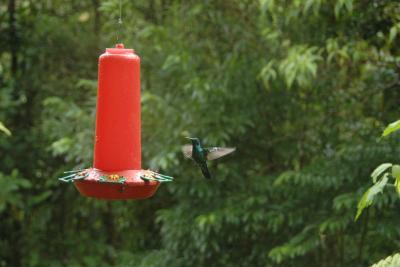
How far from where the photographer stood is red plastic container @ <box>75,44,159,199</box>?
133 inches

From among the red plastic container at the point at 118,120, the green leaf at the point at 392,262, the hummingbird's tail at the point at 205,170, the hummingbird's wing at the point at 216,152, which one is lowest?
the green leaf at the point at 392,262

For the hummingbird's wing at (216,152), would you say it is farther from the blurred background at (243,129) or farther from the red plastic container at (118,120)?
the blurred background at (243,129)

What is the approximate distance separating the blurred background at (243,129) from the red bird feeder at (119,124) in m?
1.91

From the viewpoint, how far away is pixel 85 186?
3.29 meters

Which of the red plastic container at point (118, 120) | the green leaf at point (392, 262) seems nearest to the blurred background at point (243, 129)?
the green leaf at point (392, 262)

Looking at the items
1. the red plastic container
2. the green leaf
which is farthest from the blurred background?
the red plastic container

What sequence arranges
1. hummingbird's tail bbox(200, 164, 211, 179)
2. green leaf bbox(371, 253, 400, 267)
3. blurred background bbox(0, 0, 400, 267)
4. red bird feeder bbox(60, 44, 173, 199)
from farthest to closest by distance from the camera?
blurred background bbox(0, 0, 400, 267)
hummingbird's tail bbox(200, 164, 211, 179)
green leaf bbox(371, 253, 400, 267)
red bird feeder bbox(60, 44, 173, 199)

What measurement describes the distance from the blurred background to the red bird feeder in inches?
75.2

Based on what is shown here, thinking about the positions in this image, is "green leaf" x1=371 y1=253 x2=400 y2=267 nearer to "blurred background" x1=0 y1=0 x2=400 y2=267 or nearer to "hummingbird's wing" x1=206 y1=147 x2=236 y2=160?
"hummingbird's wing" x1=206 y1=147 x2=236 y2=160

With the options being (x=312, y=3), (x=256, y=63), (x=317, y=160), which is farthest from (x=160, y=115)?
(x=312, y=3)

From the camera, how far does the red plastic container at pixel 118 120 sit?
3.38m

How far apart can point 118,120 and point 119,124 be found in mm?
17

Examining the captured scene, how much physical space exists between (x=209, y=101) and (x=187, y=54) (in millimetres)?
413

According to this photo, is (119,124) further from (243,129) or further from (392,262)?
(243,129)
